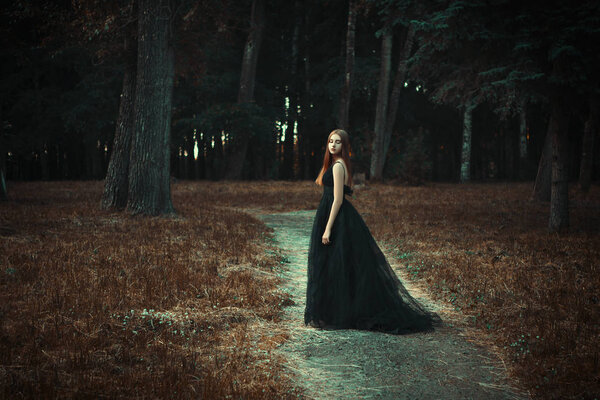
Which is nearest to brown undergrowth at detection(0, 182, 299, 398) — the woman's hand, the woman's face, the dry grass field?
the dry grass field

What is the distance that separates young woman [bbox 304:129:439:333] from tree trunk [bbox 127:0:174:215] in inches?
327

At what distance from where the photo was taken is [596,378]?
366cm

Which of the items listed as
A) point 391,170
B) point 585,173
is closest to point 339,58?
point 391,170

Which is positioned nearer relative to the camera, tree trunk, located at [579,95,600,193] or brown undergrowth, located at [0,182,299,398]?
brown undergrowth, located at [0,182,299,398]

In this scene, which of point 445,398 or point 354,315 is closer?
point 445,398

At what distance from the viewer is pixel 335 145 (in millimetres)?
5402

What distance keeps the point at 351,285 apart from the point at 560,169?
26.1 ft

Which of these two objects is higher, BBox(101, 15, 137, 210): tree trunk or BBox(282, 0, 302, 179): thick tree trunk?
BBox(282, 0, 302, 179): thick tree trunk

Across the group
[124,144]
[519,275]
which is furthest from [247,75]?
[519,275]

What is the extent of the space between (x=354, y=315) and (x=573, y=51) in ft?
23.4

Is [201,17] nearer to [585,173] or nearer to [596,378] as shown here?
[596,378]

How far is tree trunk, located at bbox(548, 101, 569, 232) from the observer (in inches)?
423

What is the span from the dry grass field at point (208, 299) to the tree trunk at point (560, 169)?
45 centimetres

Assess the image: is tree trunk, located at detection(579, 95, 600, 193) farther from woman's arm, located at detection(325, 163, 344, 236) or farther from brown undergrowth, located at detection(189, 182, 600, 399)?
woman's arm, located at detection(325, 163, 344, 236)
